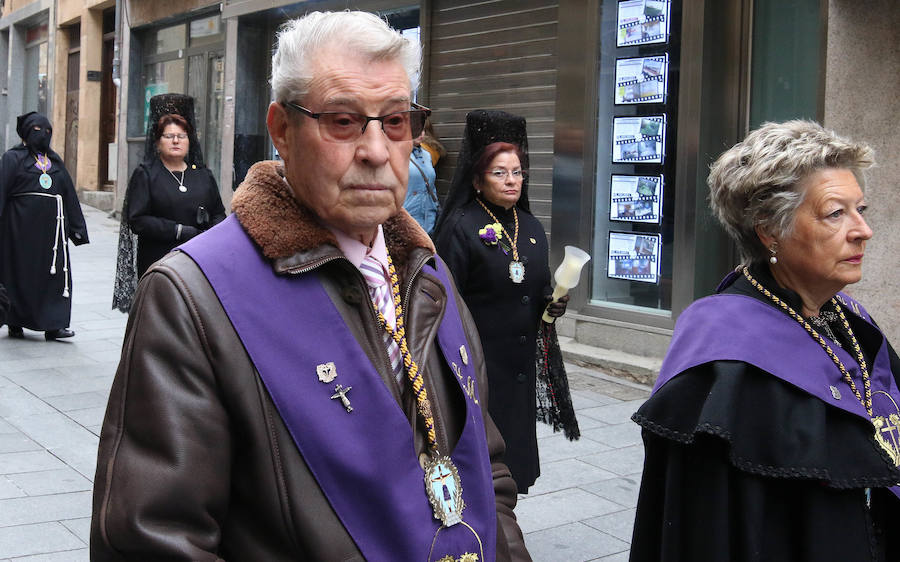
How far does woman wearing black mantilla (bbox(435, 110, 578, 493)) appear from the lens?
4.88 meters

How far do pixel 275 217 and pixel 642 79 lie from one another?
720cm

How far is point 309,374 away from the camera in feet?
5.74

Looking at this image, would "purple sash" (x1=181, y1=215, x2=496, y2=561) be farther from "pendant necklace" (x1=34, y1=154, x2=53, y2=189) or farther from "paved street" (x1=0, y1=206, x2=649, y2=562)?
"pendant necklace" (x1=34, y1=154, x2=53, y2=189)

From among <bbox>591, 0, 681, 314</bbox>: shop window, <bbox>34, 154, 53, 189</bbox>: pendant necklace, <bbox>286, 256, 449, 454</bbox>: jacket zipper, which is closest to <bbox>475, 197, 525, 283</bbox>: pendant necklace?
<bbox>286, 256, 449, 454</bbox>: jacket zipper

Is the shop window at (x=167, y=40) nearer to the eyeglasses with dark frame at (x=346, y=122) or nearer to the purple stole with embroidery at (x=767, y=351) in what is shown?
the purple stole with embroidery at (x=767, y=351)

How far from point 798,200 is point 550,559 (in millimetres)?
2416

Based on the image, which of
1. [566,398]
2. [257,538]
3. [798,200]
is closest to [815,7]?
[566,398]

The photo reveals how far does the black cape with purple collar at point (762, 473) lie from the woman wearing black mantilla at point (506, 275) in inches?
86.7

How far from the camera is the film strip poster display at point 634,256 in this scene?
8.70m

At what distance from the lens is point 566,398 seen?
524cm

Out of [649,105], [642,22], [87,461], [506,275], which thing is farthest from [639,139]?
[87,461]

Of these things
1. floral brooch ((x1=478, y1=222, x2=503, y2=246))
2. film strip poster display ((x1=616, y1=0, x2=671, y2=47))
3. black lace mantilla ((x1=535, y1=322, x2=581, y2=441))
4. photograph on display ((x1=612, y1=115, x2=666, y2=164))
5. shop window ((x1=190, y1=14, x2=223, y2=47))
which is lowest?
black lace mantilla ((x1=535, y1=322, x2=581, y2=441))

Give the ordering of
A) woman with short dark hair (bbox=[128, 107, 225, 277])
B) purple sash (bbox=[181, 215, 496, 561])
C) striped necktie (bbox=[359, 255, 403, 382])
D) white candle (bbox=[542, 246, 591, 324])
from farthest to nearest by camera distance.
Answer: woman with short dark hair (bbox=[128, 107, 225, 277]), white candle (bbox=[542, 246, 591, 324]), striped necktie (bbox=[359, 255, 403, 382]), purple sash (bbox=[181, 215, 496, 561])

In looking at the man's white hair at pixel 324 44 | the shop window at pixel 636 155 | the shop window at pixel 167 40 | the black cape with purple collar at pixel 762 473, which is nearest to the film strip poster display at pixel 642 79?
the shop window at pixel 636 155
